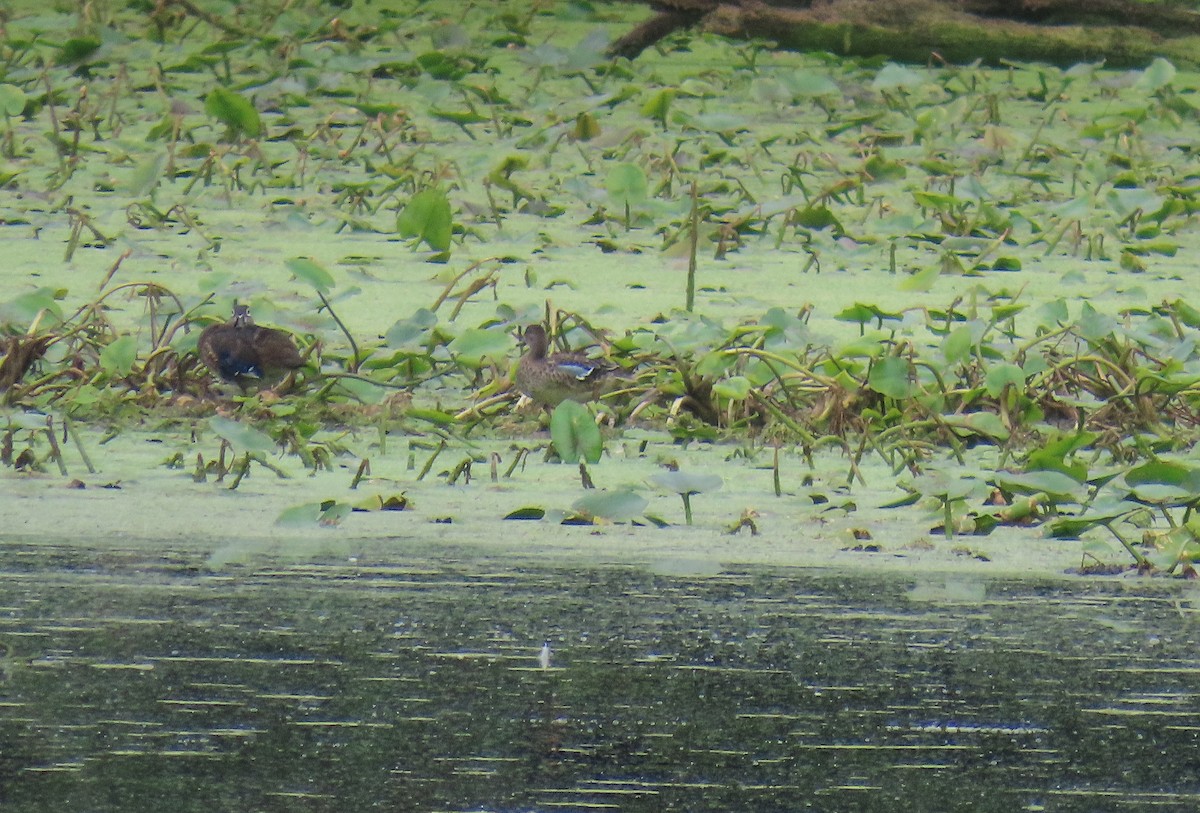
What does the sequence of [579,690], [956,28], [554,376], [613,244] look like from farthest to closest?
[956,28]
[613,244]
[554,376]
[579,690]

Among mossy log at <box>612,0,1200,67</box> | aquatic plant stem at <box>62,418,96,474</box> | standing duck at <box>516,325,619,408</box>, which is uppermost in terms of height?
mossy log at <box>612,0,1200,67</box>

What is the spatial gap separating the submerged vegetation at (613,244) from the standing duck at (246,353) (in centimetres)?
5

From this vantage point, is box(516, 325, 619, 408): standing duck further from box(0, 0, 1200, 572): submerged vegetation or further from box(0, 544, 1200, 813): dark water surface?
box(0, 544, 1200, 813): dark water surface

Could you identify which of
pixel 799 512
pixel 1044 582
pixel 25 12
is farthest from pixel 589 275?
pixel 25 12

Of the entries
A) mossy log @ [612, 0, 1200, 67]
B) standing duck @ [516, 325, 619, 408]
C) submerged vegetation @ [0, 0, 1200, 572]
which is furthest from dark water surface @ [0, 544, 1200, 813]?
mossy log @ [612, 0, 1200, 67]

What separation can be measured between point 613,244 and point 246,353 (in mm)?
1250

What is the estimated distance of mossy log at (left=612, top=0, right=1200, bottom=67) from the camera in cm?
559

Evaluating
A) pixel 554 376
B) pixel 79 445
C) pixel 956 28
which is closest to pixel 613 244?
pixel 554 376

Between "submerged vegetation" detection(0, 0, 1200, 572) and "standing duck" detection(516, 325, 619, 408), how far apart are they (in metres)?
0.04

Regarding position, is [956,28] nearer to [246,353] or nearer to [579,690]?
[246,353]

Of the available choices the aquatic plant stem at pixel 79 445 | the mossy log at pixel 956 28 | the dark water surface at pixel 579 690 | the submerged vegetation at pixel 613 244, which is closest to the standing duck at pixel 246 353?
the submerged vegetation at pixel 613 244

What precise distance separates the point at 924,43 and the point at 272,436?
352 centimetres

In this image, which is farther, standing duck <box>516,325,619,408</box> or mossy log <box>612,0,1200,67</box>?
mossy log <box>612,0,1200,67</box>

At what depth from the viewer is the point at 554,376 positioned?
107 inches
